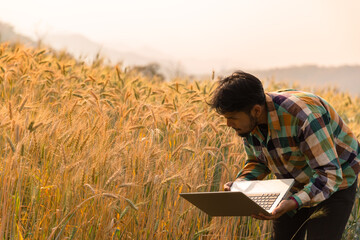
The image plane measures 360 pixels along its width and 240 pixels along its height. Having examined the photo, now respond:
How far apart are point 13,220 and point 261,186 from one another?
1227 millimetres

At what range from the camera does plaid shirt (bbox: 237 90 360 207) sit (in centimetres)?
252

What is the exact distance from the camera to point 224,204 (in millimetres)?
2443

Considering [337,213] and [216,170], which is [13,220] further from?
[216,170]

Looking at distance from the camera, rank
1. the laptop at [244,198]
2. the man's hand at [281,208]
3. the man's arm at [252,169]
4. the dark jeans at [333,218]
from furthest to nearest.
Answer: the man's arm at [252,169] → the dark jeans at [333,218] → the man's hand at [281,208] → the laptop at [244,198]

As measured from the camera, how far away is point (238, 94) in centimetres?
248

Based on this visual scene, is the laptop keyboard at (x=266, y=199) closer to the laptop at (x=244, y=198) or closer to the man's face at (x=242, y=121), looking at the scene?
the laptop at (x=244, y=198)

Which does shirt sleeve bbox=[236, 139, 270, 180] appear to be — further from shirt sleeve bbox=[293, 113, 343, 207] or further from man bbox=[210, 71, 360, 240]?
shirt sleeve bbox=[293, 113, 343, 207]

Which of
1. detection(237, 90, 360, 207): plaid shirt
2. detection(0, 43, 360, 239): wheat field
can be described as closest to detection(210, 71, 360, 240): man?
detection(237, 90, 360, 207): plaid shirt

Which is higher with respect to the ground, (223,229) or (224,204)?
(224,204)

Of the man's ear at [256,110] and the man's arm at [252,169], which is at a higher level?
the man's ear at [256,110]

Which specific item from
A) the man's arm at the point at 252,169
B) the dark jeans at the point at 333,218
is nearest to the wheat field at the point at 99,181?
the man's arm at the point at 252,169

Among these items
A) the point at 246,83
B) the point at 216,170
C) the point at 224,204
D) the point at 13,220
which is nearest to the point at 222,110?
the point at 246,83

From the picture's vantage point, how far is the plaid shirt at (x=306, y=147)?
2.52 meters

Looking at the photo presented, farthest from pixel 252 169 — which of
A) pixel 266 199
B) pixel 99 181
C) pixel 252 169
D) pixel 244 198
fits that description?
pixel 99 181
